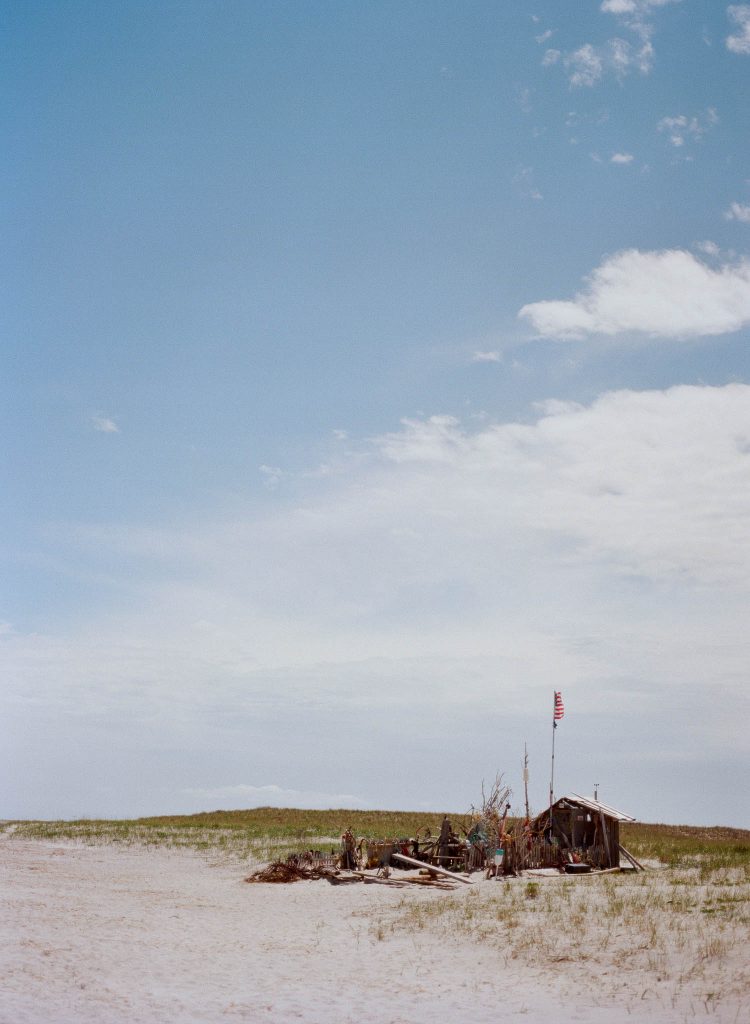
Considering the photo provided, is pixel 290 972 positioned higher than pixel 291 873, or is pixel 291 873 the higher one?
pixel 290 972

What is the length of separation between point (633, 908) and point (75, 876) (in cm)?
1904

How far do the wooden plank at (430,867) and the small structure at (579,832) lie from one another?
11.7ft

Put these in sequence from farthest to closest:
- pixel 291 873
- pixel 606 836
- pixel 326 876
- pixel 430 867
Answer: pixel 606 836 < pixel 291 873 < pixel 326 876 < pixel 430 867

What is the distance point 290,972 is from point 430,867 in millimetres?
13219

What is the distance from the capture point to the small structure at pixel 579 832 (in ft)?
94.9

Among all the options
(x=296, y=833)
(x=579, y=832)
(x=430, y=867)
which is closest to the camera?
(x=430, y=867)

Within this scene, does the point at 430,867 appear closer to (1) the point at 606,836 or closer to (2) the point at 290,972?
(1) the point at 606,836

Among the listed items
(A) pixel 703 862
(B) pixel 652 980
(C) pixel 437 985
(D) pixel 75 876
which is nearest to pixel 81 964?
(C) pixel 437 985

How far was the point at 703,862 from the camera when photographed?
30.8 metres

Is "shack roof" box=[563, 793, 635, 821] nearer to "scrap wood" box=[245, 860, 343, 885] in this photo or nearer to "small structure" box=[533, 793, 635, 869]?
"small structure" box=[533, 793, 635, 869]

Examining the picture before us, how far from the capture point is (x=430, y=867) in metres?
27.4

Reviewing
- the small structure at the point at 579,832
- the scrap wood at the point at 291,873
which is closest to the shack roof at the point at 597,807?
the small structure at the point at 579,832

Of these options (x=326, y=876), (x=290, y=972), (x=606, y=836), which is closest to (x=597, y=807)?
(x=606, y=836)

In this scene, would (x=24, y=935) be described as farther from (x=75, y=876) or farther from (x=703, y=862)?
(x=703, y=862)
